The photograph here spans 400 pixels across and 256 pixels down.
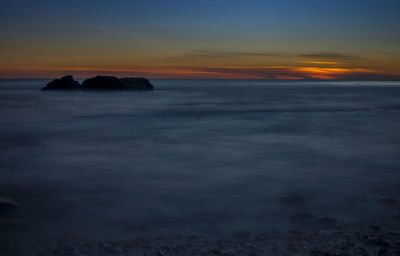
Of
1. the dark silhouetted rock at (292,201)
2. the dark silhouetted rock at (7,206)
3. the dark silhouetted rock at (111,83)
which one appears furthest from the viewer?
the dark silhouetted rock at (111,83)

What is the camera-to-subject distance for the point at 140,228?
560 centimetres

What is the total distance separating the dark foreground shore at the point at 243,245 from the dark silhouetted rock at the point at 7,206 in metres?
1.30

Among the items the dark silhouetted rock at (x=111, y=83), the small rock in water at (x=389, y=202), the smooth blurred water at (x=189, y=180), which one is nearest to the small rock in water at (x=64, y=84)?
the dark silhouetted rock at (x=111, y=83)

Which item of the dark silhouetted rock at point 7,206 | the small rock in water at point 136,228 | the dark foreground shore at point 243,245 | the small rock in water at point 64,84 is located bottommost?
the small rock in water at point 136,228

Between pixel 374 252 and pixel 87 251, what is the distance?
398 centimetres

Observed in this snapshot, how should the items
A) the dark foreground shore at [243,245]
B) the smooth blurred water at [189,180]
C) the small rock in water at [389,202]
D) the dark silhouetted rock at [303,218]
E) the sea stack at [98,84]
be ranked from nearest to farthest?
the dark foreground shore at [243,245], the dark silhouetted rock at [303,218], the smooth blurred water at [189,180], the small rock in water at [389,202], the sea stack at [98,84]

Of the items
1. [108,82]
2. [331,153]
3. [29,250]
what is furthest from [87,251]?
[108,82]

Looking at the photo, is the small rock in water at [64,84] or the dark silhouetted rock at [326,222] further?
the small rock in water at [64,84]

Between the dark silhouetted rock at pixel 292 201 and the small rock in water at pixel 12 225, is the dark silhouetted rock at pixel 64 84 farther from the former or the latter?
the dark silhouetted rock at pixel 292 201

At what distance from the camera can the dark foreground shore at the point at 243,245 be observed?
15.2 feet

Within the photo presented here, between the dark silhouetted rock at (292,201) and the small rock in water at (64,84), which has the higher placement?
the small rock in water at (64,84)

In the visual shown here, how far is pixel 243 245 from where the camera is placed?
4887mm

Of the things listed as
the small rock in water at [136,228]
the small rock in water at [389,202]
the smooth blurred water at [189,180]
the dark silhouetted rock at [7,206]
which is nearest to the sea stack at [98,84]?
the smooth blurred water at [189,180]

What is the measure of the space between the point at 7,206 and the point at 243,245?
4.55 metres
